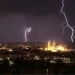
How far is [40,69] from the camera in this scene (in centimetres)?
2861

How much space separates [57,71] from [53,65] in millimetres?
2859

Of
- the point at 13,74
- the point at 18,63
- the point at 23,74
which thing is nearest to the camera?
the point at 13,74

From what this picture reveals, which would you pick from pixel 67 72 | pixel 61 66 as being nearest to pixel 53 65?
pixel 61 66

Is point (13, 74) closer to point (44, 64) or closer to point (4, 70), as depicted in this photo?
point (4, 70)

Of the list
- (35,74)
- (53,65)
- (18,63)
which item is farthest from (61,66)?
(18,63)

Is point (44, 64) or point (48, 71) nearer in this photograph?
point (48, 71)

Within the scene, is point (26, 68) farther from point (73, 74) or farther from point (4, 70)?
point (73, 74)

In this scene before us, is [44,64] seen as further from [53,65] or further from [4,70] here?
[4,70]

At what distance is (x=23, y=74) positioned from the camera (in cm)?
2695

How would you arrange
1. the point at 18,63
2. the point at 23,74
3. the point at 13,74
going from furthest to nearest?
the point at 18,63 → the point at 23,74 → the point at 13,74

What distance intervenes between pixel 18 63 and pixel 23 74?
3.21 metres

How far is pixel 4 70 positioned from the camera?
89.4 ft

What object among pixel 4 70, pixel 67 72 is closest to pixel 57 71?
pixel 67 72

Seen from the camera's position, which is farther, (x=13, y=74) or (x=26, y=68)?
(x=26, y=68)
